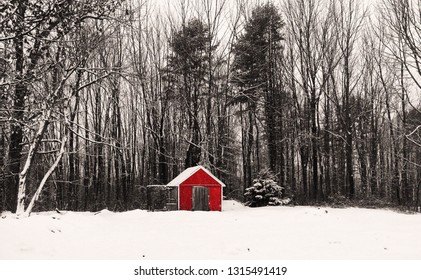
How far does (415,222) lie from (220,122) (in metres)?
19.6

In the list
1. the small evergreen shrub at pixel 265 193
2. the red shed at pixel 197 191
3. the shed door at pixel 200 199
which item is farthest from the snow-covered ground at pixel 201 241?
the small evergreen shrub at pixel 265 193

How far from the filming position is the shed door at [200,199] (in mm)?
25516

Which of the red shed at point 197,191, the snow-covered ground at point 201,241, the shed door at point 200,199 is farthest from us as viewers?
the shed door at point 200,199

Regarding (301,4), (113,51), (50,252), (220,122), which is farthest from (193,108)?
(50,252)

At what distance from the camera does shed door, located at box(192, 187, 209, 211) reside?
25.5 m

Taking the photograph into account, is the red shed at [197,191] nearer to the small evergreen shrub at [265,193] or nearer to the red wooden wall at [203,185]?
the red wooden wall at [203,185]

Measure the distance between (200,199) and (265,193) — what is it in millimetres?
4443

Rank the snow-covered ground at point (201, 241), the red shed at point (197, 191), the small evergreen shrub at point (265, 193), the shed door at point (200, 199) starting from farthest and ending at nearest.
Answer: the small evergreen shrub at point (265, 193), the shed door at point (200, 199), the red shed at point (197, 191), the snow-covered ground at point (201, 241)

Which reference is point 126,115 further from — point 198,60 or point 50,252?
point 50,252

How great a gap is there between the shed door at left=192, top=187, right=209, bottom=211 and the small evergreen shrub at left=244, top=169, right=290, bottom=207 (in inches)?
132

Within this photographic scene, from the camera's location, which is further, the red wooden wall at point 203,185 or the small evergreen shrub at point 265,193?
the small evergreen shrub at point 265,193

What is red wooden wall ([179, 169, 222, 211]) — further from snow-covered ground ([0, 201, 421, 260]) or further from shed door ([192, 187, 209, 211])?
snow-covered ground ([0, 201, 421, 260])

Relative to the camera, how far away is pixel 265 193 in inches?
1064

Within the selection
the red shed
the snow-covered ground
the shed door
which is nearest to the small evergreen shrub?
the red shed
